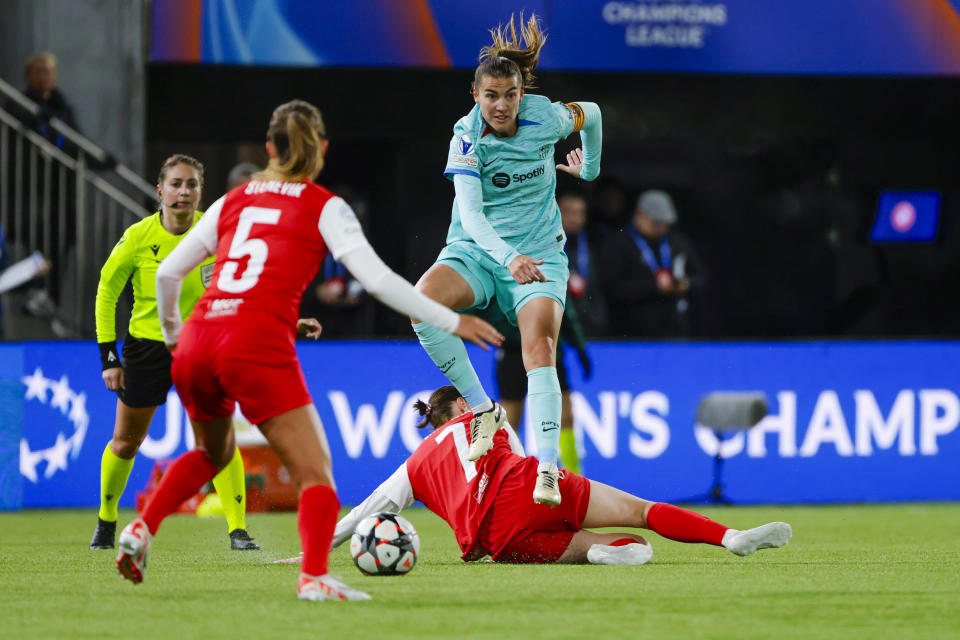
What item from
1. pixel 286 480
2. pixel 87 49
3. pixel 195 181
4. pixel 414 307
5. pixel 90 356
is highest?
pixel 87 49

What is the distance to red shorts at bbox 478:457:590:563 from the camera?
681 centimetres

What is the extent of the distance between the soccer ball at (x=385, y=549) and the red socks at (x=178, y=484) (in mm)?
961

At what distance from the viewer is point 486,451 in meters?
6.84

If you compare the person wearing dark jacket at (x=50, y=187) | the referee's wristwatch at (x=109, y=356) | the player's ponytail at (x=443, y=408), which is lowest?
the player's ponytail at (x=443, y=408)

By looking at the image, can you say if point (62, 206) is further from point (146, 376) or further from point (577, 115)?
point (577, 115)

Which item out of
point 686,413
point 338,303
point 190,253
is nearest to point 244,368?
point 190,253

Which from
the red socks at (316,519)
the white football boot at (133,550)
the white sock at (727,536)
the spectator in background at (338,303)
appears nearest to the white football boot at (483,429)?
the white sock at (727,536)

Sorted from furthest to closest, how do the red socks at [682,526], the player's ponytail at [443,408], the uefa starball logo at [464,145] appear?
the player's ponytail at [443,408], the uefa starball logo at [464,145], the red socks at [682,526]

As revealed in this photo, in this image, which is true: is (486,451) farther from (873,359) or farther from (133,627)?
(873,359)

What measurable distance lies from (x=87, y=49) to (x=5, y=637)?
9865 mm

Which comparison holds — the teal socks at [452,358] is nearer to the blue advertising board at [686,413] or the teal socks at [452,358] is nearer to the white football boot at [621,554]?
the white football boot at [621,554]

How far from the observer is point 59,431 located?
1152 cm

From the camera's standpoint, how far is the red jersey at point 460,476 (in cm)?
686

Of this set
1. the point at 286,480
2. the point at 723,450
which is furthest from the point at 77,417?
the point at 723,450
